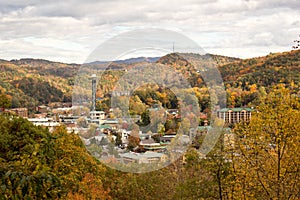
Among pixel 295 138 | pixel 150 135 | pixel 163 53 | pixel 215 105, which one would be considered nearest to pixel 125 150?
pixel 150 135

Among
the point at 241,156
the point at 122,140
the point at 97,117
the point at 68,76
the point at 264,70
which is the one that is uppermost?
the point at 264,70

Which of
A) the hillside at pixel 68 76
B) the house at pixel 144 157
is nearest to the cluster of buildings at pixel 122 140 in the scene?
the house at pixel 144 157

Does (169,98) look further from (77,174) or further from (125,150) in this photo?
(77,174)

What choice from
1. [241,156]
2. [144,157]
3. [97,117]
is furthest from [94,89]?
[241,156]

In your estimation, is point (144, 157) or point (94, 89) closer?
point (144, 157)

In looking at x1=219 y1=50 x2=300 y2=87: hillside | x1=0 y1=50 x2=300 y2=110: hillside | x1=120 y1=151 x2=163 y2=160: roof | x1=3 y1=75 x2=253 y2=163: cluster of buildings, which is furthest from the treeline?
x1=219 y1=50 x2=300 y2=87: hillside

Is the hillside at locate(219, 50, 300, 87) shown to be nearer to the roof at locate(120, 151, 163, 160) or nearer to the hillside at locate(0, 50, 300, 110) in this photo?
the hillside at locate(0, 50, 300, 110)

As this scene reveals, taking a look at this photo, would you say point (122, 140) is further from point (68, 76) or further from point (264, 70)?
point (68, 76)

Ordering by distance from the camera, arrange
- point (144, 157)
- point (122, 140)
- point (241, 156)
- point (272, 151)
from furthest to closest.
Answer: point (122, 140), point (144, 157), point (241, 156), point (272, 151)

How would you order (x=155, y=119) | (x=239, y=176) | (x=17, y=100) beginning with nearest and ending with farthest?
(x=239, y=176), (x=155, y=119), (x=17, y=100)
